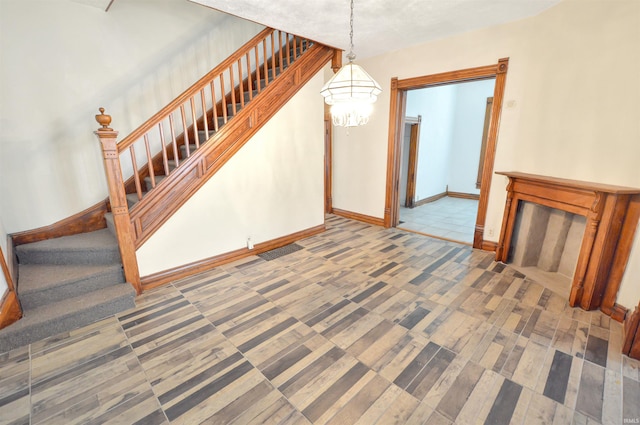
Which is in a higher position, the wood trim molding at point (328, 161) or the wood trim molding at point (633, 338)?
the wood trim molding at point (328, 161)

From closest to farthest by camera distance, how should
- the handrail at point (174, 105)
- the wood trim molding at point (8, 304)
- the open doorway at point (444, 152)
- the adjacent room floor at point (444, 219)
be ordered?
the wood trim molding at point (8, 304) < the handrail at point (174, 105) < the adjacent room floor at point (444, 219) < the open doorway at point (444, 152)

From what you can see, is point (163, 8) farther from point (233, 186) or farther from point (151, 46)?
point (233, 186)

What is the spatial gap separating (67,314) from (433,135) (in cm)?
732

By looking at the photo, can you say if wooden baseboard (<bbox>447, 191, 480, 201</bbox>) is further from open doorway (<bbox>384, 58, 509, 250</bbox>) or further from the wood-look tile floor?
the wood-look tile floor

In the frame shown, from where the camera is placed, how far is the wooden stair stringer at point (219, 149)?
9.53ft

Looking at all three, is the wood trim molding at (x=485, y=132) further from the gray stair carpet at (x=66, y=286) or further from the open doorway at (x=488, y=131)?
the gray stair carpet at (x=66, y=286)

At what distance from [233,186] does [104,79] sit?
1949 millimetres

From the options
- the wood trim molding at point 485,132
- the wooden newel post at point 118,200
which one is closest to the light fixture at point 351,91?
the wooden newel post at point 118,200

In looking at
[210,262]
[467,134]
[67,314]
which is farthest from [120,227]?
[467,134]

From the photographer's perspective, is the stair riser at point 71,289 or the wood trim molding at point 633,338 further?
the stair riser at point 71,289

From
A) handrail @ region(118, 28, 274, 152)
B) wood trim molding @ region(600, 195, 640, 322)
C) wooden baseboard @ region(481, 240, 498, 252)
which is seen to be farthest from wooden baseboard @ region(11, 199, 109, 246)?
wood trim molding @ region(600, 195, 640, 322)

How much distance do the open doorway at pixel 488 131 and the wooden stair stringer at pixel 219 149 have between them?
138cm

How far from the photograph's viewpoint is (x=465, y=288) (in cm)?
296

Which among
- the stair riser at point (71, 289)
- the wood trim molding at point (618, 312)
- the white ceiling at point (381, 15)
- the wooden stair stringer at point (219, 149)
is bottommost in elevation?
the wood trim molding at point (618, 312)
